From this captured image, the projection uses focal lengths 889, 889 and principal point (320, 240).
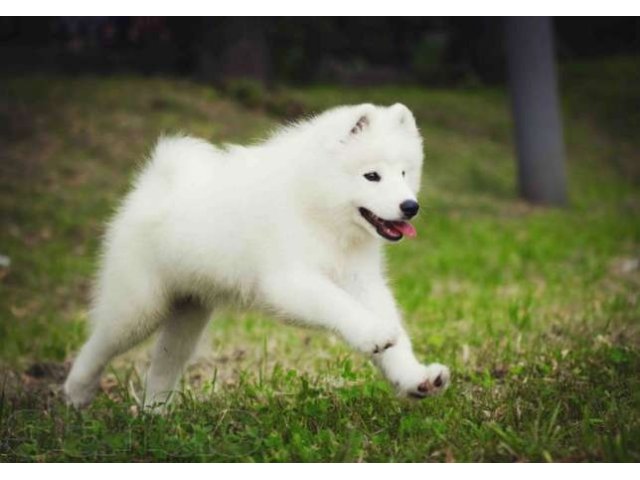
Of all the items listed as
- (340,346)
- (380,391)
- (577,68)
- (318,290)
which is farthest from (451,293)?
(577,68)

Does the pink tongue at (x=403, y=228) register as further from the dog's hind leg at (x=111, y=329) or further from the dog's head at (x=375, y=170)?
the dog's hind leg at (x=111, y=329)

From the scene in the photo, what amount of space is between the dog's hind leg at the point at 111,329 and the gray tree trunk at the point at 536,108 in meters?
8.45

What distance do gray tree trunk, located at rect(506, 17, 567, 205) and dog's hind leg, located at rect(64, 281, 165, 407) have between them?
27.7 feet

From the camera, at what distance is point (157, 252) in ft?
12.5

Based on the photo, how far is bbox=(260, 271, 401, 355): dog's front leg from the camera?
3.11 m

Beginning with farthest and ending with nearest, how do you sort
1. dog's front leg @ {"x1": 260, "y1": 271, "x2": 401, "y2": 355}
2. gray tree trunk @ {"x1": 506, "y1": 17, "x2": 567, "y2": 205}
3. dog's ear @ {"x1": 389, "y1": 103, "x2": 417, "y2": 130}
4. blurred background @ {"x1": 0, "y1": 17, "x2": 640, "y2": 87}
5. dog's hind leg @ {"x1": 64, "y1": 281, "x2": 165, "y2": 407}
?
blurred background @ {"x1": 0, "y1": 17, "x2": 640, "y2": 87} < gray tree trunk @ {"x1": 506, "y1": 17, "x2": 567, "y2": 205} < dog's hind leg @ {"x1": 64, "y1": 281, "x2": 165, "y2": 407} < dog's ear @ {"x1": 389, "y1": 103, "x2": 417, "y2": 130} < dog's front leg @ {"x1": 260, "y1": 271, "x2": 401, "y2": 355}

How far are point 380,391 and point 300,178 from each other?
0.99 m

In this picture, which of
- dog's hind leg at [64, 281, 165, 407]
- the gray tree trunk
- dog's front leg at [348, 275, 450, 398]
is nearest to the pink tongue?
dog's front leg at [348, 275, 450, 398]

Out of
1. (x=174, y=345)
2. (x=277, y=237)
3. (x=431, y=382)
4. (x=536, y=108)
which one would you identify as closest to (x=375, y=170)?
(x=277, y=237)

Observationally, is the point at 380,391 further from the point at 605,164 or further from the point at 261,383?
the point at 605,164

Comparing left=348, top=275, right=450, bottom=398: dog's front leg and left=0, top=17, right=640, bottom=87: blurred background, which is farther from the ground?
left=348, top=275, right=450, bottom=398: dog's front leg

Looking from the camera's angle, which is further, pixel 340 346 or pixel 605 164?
pixel 605 164

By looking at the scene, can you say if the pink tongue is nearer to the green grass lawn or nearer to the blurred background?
the green grass lawn

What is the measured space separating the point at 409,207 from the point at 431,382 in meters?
0.64
